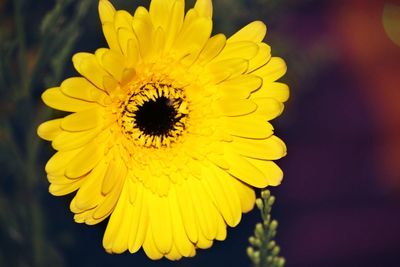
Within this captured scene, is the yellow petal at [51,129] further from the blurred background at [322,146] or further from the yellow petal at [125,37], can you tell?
the blurred background at [322,146]

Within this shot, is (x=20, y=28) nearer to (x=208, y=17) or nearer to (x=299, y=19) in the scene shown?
(x=208, y=17)

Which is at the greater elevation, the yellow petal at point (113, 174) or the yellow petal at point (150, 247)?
the yellow petal at point (113, 174)

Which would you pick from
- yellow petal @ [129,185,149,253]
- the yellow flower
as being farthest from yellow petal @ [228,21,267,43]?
yellow petal @ [129,185,149,253]

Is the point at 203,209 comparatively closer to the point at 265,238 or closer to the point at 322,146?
the point at 265,238

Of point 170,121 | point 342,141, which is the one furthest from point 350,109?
point 170,121

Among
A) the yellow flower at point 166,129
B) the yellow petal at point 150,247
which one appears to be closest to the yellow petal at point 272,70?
the yellow flower at point 166,129

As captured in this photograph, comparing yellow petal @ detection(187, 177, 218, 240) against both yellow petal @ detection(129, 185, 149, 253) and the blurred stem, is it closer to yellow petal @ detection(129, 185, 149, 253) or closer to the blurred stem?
yellow petal @ detection(129, 185, 149, 253)
